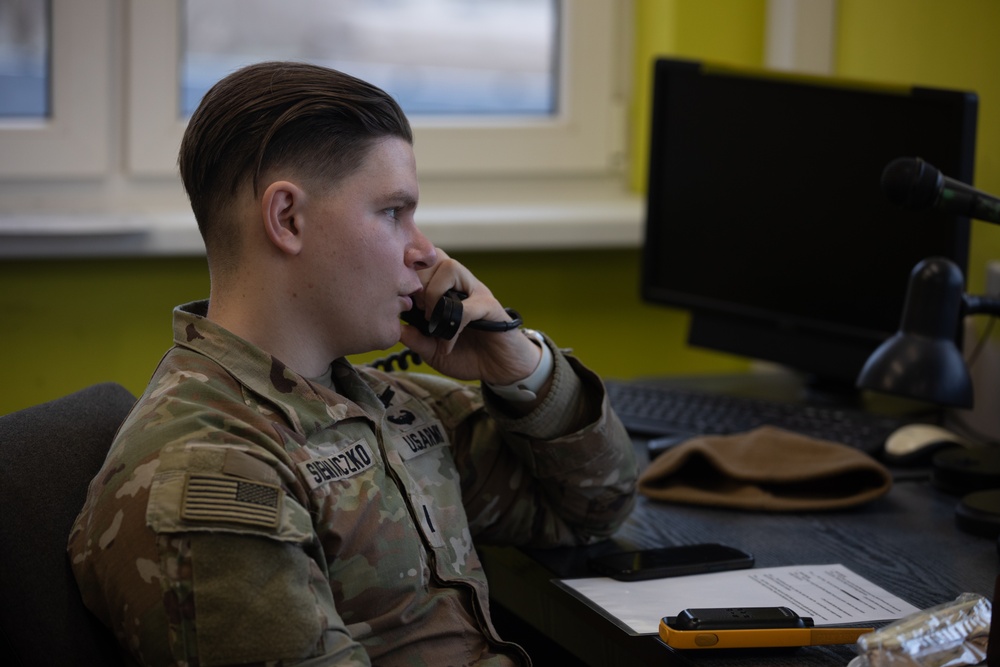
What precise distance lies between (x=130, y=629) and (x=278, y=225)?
0.36 meters

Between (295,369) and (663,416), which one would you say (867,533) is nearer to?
(663,416)

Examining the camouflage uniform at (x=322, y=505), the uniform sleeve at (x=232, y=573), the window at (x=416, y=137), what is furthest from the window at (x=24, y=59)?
the uniform sleeve at (x=232, y=573)

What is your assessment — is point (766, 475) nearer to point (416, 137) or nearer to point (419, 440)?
point (419, 440)

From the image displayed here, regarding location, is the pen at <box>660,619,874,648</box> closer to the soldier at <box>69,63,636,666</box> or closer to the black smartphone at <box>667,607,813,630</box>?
the black smartphone at <box>667,607,813,630</box>

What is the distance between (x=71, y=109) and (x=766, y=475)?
144 centimetres

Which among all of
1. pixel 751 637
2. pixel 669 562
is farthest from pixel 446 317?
pixel 751 637

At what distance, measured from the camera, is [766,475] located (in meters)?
1.43

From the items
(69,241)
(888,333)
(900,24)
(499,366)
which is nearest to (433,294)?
(499,366)

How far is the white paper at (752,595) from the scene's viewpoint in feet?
3.48

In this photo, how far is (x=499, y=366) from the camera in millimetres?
1247

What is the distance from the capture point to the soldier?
2.82 ft

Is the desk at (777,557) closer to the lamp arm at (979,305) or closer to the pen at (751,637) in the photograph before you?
the pen at (751,637)

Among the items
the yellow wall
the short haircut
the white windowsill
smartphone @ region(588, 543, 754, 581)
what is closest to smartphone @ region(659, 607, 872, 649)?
smartphone @ region(588, 543, 754, 581)

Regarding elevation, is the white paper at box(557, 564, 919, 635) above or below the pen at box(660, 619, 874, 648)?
below
